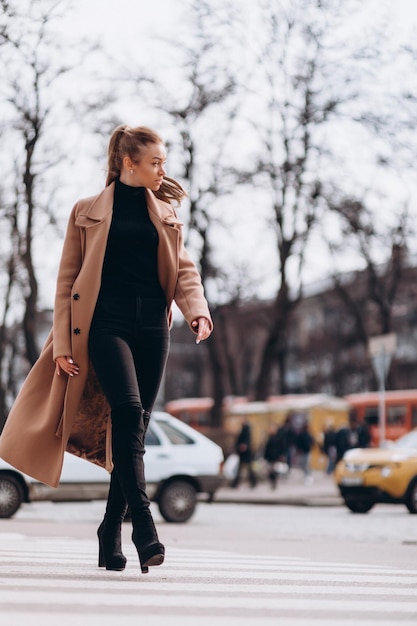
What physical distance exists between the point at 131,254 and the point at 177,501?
11.5 meters

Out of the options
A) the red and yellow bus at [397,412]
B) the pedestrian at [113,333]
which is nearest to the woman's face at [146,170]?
the pedestrian at [113,333]

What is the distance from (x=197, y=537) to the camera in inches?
483

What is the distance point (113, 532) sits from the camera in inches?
219

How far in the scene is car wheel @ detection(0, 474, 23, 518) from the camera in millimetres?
16109

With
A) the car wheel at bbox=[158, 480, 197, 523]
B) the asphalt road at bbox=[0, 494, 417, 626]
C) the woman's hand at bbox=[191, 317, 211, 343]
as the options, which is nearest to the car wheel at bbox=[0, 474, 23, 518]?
the car wheel at bbox=[158, 480, 197, 523]

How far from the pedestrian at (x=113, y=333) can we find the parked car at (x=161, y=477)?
10.8 metres

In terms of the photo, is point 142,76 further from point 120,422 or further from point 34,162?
point 120,422

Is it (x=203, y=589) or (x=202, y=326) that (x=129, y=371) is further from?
(x=203, y=589)

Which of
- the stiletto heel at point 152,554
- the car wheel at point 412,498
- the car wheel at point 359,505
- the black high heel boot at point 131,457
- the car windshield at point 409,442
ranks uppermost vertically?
the black high heel boot at point 131,457

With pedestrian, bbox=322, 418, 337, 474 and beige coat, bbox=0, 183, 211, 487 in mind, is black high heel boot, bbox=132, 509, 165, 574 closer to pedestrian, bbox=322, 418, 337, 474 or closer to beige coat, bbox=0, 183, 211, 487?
beige coat, bbox=0, 183, 211, 487

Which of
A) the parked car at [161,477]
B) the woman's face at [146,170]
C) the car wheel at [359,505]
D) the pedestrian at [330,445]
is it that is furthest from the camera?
the pedestrian at [330,445]

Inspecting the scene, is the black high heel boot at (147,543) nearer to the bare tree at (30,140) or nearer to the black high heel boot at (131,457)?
the black high heel boot at (131,457)

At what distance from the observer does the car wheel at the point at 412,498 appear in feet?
64.1

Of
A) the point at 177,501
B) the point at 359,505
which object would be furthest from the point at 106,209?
the point at 359,505
